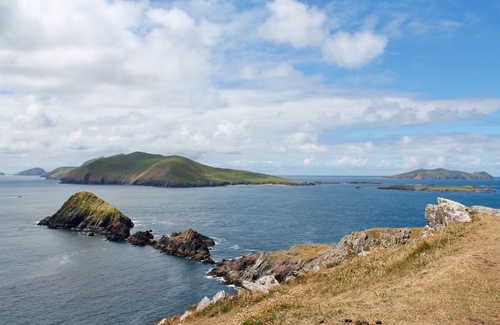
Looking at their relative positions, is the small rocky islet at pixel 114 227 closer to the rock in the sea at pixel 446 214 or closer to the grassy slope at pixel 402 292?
the rock in the sea at pixel 446 214

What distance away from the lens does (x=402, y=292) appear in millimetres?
23094

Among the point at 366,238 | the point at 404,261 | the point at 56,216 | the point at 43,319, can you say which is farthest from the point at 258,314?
the point at 56,216

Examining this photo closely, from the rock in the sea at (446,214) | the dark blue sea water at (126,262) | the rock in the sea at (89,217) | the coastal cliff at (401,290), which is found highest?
the rock in the sea at (446,214)

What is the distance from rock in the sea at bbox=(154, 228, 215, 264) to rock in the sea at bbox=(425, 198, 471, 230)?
49.2m

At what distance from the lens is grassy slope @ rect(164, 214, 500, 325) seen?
19.9 meters

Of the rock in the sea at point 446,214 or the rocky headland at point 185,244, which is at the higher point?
the rock in the sea at point 446,214

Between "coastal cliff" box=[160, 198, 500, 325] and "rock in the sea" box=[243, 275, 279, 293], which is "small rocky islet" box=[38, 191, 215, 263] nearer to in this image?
"rock in the sea" box=[243, 275, 279, 293]

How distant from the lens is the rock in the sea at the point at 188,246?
82125mm

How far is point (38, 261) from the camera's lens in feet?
251

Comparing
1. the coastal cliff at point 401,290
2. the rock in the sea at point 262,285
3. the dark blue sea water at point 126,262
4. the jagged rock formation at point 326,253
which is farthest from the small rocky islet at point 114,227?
the coastal cliff at point 401,290

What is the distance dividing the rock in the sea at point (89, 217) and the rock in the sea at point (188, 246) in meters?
23.7

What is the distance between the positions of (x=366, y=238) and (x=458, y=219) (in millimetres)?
16986

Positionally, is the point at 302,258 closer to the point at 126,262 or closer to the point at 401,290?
the point at 126,262

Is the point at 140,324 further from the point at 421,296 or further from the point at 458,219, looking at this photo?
the point at 458,219
